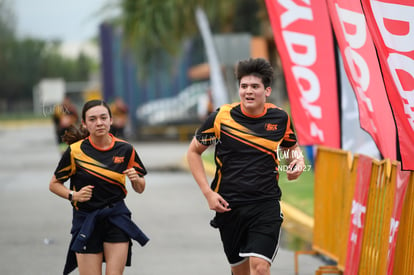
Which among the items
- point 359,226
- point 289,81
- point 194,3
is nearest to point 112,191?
point 359,226

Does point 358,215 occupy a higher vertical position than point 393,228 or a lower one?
lower

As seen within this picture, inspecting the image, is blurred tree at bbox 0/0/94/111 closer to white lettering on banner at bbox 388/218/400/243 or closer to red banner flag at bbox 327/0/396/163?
red banner flag at bbox 327/0/396/163

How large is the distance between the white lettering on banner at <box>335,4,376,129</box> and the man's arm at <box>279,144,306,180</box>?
1.17 meters

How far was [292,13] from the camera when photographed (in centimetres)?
920

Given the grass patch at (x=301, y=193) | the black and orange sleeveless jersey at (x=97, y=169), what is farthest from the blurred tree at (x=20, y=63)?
the black and orange sleeveless jersey at (x=97, y=169)

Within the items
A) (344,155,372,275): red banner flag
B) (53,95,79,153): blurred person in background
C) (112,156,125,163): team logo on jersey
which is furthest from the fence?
(53,95,79,153): blurred person in background

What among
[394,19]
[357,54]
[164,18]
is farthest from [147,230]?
[164,18]

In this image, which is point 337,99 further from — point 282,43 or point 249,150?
point 249,150

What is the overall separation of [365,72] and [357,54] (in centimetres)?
17

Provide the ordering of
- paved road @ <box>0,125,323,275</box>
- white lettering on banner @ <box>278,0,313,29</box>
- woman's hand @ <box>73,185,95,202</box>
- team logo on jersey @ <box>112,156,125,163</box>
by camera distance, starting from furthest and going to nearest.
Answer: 1. white lettering on banner @ <box>278,0,313,29</box>
2. paved road @ <box>0,125,323,275</box>
3. team logo on jersey @ <box>112,156,125,163</box>
4. woman's hand @ <box>73,185,95,202</box>

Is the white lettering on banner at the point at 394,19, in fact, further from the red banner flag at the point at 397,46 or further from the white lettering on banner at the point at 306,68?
the white lettering on banner at the point at 306,68

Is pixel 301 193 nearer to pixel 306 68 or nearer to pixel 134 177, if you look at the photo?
pixel 306 68

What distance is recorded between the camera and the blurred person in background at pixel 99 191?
5855mm

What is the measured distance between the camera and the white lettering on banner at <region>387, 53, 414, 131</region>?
557 centimetres
